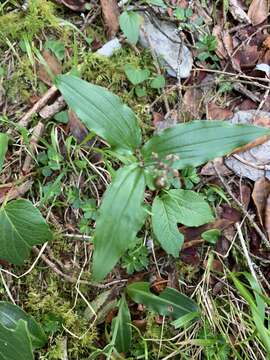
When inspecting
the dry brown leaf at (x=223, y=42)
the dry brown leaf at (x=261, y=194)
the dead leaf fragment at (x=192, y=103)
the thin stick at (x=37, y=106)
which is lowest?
the dry brown leaf at (x=261, y=194)

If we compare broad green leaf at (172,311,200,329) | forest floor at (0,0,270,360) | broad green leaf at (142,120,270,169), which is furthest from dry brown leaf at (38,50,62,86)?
broad green leaf at (172,311,200,329)

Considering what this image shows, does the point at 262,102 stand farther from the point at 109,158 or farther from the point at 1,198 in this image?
the point at 1,198

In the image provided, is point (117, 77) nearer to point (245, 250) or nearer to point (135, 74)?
point (135, 74)

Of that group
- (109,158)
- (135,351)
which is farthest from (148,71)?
(135,351)

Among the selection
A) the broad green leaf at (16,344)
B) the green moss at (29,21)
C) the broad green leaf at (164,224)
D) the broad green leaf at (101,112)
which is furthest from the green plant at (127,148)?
the green moss at (29,21)

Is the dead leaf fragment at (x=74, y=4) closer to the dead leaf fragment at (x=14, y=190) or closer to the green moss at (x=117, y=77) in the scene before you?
the green moss at (x=117, y=77)

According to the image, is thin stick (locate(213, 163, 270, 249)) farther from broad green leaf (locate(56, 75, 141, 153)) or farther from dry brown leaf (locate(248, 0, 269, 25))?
dry brown leaf (locate(248, 0, 269, 25))

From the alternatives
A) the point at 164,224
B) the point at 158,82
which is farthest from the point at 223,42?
the point at 164,224
